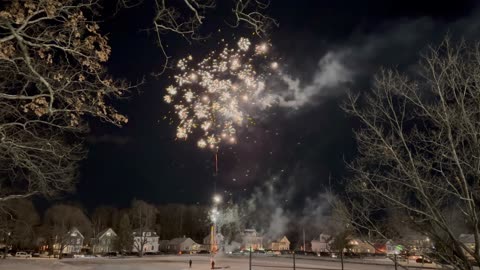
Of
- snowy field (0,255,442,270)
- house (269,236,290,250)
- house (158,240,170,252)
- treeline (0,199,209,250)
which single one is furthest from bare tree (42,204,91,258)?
house (269,236,290,250)

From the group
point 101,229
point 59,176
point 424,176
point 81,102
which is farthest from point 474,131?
point 101,229

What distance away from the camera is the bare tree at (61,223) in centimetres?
7712

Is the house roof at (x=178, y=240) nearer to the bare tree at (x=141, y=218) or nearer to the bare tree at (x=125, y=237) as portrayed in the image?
the bare tree at (x=141, y=218)

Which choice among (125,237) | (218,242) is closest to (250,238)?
(218,242)

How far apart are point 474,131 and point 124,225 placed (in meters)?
83.9

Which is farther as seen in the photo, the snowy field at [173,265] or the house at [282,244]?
the house at [282,244]

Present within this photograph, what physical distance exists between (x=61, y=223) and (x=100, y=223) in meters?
20.2

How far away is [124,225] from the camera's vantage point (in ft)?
277

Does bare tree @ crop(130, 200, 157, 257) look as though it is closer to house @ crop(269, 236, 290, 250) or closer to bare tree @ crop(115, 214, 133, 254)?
bare tree @ crop(115, 214, 133, 254)

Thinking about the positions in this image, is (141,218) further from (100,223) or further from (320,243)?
(320,243)

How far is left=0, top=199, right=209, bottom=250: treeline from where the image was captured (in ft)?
220

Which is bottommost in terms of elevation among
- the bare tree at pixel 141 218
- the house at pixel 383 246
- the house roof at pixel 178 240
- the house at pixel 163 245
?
the house at pixel 163 245

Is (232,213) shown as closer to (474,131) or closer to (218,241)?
(218,241)

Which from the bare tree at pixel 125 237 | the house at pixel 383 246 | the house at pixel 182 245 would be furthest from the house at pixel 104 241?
the house at pixel 383 246
